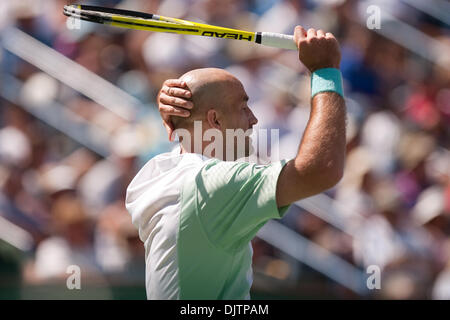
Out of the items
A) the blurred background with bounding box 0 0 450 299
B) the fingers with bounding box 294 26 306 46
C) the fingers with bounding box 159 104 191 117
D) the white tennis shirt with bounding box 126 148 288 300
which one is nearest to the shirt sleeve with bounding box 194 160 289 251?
the white tennis shirt with bounding box 126 148 288 300

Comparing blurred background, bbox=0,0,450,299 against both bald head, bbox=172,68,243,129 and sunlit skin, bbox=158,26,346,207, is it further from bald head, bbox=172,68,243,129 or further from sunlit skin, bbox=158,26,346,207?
sunlit skin, bbox=158,26,346,207

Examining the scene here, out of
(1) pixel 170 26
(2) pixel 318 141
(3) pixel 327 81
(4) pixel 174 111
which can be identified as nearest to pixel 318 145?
(2) pixel 318 141

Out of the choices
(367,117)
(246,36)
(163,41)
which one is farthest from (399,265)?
(246,36)

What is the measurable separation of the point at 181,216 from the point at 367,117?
3.25 metres

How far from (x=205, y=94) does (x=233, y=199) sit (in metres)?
0.45

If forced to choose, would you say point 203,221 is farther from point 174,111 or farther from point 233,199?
point 174,111

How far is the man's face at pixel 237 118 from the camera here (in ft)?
9.47

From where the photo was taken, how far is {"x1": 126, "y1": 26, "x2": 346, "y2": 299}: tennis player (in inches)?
98.4

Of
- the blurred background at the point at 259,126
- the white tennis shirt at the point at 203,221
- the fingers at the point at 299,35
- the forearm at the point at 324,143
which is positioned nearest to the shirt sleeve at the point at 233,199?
the white tennis shirt at the point at 203,221

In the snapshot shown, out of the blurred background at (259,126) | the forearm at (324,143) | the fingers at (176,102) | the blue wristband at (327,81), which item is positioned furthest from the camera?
the blurred background at (259,126)

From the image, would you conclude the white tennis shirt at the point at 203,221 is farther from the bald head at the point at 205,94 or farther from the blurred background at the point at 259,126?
the blurred background at the point at 259,126

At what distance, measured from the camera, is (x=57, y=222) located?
5.58m

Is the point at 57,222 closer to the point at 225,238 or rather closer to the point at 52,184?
the point at 52,184

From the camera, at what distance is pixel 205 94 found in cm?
286
